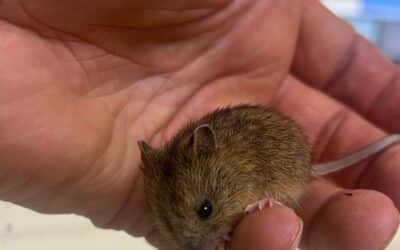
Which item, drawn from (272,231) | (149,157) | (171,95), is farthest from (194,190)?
(171,95)

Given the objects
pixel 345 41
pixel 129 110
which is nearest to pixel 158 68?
pixel 129 110

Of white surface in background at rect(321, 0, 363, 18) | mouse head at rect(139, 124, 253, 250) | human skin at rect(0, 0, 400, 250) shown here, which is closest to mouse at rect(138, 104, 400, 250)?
mouse head at rect(139, 124, 253, 250)

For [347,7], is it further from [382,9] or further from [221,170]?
[221,170]

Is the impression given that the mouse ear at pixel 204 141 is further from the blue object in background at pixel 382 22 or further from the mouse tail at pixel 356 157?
the blue object in background at pixel 382 22

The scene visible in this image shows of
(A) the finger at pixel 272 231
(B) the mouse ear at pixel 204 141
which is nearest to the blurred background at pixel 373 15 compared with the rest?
(B) the mouse ear at pixel 204 141

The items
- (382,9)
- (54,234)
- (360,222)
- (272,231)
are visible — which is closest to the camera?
(272,231)
